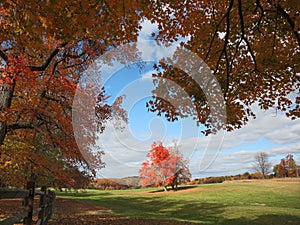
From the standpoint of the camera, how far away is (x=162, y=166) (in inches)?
1896

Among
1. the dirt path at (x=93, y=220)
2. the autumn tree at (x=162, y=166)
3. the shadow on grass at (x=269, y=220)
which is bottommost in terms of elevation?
the shadow on grass at (x=269, y=220)

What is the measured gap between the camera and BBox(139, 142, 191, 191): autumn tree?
47.7 metres

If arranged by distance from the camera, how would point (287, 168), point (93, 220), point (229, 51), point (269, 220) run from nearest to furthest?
point (229, 51) < point (93, 220) < point (269, 220) < point (287, 168)

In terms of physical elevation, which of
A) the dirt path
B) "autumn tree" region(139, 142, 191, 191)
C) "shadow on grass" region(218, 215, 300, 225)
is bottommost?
"shadow on grass" region(218, 215, 300, 225)

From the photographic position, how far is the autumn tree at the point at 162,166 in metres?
47.7

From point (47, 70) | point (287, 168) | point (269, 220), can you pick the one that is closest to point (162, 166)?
point (269, 220)

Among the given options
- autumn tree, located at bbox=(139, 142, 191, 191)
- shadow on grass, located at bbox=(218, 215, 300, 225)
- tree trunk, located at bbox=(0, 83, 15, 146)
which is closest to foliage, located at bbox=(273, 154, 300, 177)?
autumn tree, located at bbox=(139, 142, 191, 191)

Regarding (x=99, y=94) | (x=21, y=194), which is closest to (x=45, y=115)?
(x=99, y=94)

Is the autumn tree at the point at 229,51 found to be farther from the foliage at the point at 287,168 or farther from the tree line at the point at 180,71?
the foliage at the point at 287,168

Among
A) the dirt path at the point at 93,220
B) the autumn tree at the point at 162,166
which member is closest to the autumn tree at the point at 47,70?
the dirt path at the point at 93,220

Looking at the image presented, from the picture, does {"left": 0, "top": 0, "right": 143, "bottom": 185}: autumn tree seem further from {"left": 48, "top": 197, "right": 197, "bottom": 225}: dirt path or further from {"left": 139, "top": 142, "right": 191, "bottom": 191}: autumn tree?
{"left": 139, "top": 142, "right": 191, "bottom": 191}: autumn tree

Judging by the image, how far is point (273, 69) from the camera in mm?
10430

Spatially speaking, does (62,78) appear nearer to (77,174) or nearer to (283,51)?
(77,174)

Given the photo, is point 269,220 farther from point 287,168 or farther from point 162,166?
point 287,168
